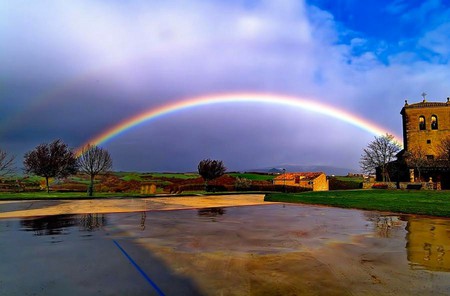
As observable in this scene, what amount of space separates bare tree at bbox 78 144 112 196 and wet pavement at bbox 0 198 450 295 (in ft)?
104

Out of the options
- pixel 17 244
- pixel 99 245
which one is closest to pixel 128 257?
pixel 99 245

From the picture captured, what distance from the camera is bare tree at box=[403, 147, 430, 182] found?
175ft

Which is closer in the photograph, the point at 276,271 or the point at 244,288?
the point at 244,288

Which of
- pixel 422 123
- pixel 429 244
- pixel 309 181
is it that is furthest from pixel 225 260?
pixel 422 123

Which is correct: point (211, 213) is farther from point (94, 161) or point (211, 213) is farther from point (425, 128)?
point (425, 128)

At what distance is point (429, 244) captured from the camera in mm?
9898

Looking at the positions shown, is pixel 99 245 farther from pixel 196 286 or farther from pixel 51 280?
pixel 196 286

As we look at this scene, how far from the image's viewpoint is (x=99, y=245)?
32.0 feet

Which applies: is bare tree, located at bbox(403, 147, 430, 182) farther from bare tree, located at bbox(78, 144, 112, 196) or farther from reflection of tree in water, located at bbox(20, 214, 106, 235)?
reflection of tree in water, located at bbox(20, 214, 106, 235)

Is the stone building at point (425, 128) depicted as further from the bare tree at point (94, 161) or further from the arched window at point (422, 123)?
the bare tree at point (94, 161)

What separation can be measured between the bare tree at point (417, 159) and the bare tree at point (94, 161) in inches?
1880

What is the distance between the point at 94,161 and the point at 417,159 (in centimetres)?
5066

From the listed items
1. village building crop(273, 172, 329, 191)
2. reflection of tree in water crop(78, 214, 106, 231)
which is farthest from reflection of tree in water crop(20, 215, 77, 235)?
village building crop(273, 172, 329, 191)

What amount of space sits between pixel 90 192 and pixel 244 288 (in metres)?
34.8
